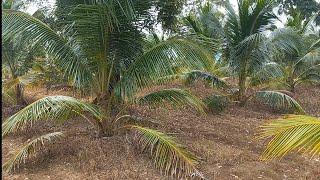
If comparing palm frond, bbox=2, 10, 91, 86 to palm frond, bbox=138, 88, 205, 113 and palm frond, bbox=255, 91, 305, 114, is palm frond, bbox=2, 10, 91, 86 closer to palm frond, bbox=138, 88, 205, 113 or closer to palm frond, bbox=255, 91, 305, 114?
palm frond, bbox=138, 88, 205, 113

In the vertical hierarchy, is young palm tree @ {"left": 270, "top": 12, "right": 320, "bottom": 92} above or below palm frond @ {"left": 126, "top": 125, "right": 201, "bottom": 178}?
above

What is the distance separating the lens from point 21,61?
1027 centimetres

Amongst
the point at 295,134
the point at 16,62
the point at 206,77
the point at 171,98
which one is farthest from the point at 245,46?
the point at 295,134

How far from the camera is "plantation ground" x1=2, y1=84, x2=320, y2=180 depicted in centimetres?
594

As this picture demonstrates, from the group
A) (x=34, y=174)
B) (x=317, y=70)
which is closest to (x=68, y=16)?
(x=34, y=174)

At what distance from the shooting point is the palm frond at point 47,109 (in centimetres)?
527

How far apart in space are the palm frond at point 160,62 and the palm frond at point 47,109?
685 mm

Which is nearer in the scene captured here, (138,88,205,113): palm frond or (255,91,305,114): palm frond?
(138,88,205,113): palm frond

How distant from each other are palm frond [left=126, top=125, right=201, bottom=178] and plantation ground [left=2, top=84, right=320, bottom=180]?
0.55ft

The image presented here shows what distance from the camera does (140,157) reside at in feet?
A: 21.1

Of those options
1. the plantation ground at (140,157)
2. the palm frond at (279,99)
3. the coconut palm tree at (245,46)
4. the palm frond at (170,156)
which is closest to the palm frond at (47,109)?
the plantation ground at (140,157)

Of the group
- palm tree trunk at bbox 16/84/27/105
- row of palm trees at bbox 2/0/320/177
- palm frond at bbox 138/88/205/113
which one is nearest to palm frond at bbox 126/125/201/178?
row of palm trees at bbox 2/0/320/177

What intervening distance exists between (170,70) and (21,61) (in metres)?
5.21

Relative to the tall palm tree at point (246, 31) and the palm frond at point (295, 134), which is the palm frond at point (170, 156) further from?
the tall palm tree at point (246, 31)
